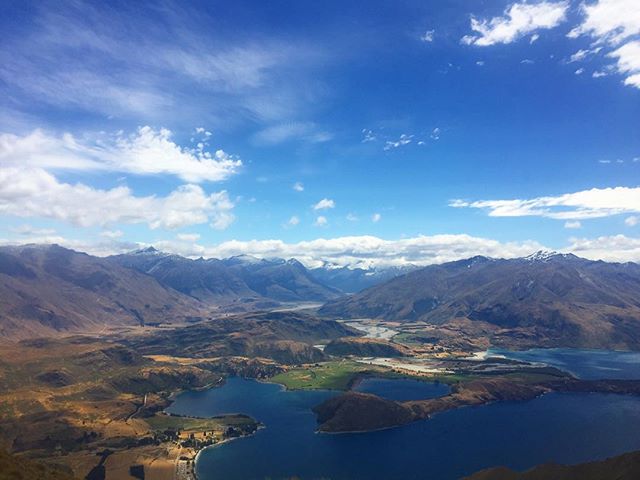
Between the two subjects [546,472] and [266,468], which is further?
[266,468]

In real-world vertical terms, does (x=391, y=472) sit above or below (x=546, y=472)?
below

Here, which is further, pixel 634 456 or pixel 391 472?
pixel 391 472

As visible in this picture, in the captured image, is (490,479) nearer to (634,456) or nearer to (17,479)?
(634,456)

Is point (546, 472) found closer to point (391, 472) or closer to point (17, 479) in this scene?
point (391, 472)

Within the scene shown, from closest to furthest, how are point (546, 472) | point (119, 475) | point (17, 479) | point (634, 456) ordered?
point (17, 479), point (634, 456), point (546, 472), point (119, 475)

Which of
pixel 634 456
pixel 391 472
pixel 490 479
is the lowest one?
pixel 391 472

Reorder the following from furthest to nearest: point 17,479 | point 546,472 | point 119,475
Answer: point 119,475 < point 546,472 < point 17,479

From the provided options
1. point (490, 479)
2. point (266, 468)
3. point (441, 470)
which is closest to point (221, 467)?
point (266, 468)

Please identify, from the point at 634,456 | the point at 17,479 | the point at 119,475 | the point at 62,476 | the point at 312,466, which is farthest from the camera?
the point at 312,466

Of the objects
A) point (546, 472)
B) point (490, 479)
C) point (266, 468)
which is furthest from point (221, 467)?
point (546, 472)
